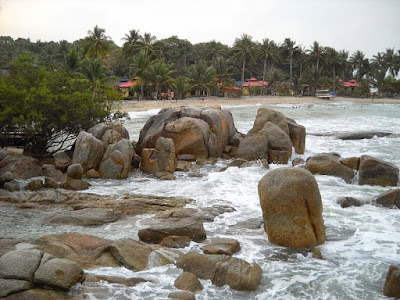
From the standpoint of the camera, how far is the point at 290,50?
265 ft

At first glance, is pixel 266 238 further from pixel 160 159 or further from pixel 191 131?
pixel 191 131

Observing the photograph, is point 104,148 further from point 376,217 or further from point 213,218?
point 376,217

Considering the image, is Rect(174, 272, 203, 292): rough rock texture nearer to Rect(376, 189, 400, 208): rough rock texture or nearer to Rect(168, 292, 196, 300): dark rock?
Rect(168, 292, 196, 300): dark rock

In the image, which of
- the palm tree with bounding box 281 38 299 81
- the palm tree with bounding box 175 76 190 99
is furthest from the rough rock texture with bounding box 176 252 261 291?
the palm tree with bounding box 281 38 299 81

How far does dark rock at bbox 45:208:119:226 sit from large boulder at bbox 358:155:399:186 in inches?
329

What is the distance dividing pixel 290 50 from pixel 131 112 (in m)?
47.6

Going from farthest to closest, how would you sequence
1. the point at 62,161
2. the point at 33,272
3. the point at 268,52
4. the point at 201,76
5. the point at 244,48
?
the point at 268,52, the point at 244,48, the point at 201,76, the point at 62,161, the point at 33,272

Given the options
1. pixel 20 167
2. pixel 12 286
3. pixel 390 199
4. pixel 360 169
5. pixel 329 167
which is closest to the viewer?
pixel 12 286

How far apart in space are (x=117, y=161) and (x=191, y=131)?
388 cm

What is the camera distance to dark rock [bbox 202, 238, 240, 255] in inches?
301

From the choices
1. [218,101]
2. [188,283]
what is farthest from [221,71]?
[188,283]

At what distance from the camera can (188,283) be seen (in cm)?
659

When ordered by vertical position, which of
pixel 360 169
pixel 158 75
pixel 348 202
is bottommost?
pixel 348 202

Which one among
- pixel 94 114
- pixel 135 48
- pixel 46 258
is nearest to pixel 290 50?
pixel 135 48
